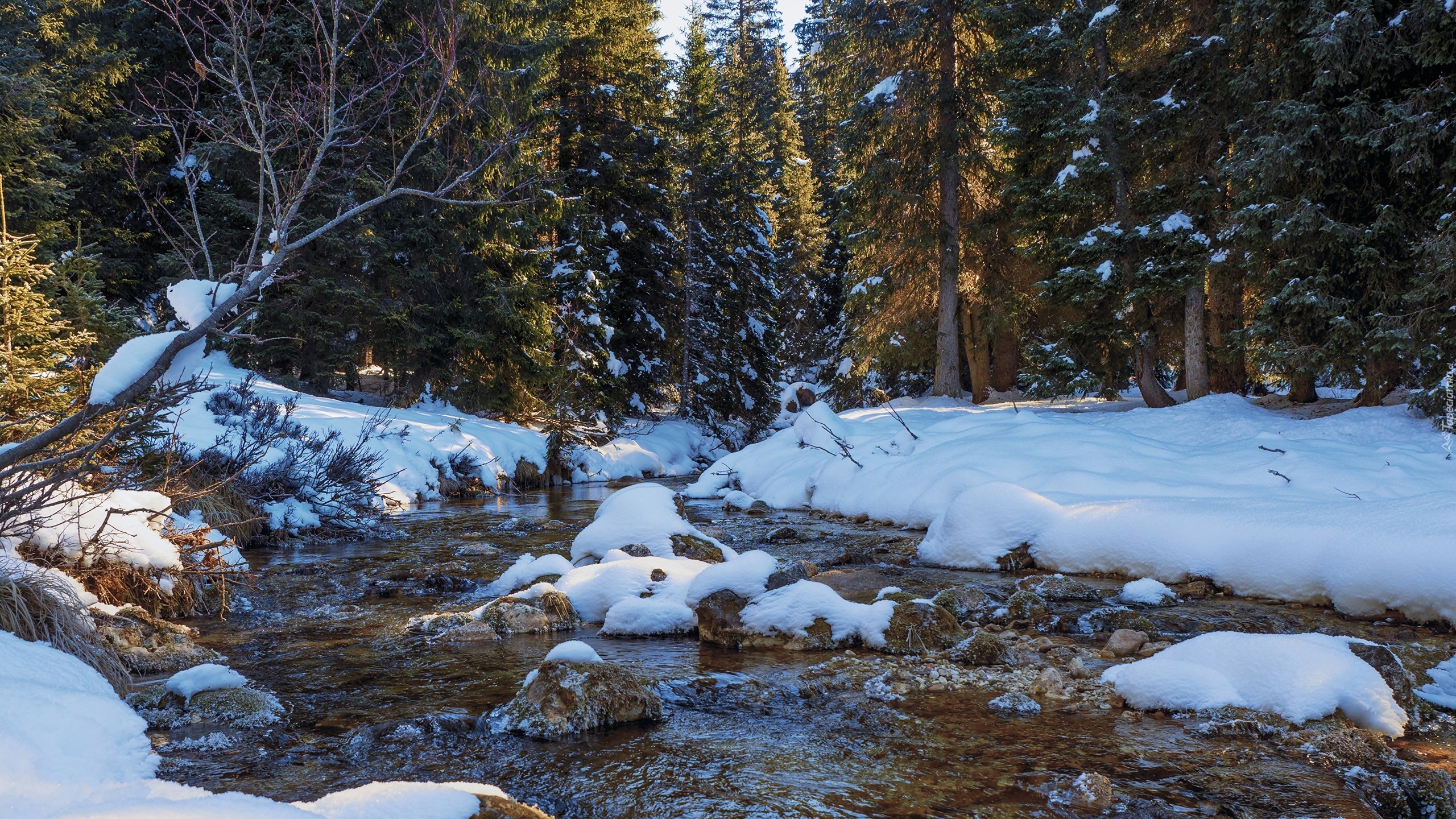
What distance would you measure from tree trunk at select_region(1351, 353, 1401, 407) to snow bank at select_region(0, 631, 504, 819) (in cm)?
1249

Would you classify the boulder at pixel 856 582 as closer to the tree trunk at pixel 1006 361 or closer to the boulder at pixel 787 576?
the boulder at pixel 787 576

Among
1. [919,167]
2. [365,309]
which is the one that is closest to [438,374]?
[365,309]

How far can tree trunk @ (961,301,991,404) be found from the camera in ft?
66.9

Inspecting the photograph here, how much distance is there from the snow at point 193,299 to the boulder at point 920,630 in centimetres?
465

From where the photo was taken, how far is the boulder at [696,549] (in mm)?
8727

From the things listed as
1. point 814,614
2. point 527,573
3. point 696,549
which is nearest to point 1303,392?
point 696,549

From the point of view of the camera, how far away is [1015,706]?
→ 4.89 m

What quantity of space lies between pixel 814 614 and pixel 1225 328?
523 inches

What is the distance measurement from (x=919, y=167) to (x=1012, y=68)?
9.52ft

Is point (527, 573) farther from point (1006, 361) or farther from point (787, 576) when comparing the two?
point (1006, 361)

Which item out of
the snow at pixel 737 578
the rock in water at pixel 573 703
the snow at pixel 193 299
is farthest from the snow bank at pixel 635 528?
the snow at pixel 193 299

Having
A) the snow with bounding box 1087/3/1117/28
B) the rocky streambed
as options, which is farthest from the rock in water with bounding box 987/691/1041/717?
the snow with bounding box 1087/3/1117/28

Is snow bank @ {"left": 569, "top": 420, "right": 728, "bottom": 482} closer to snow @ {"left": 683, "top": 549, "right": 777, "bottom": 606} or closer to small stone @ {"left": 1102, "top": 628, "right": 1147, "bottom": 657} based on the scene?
snow @ {"left": 683, "top": 549, "right": 777, "bottom": 606}

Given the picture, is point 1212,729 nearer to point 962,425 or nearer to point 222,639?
point 222,639
